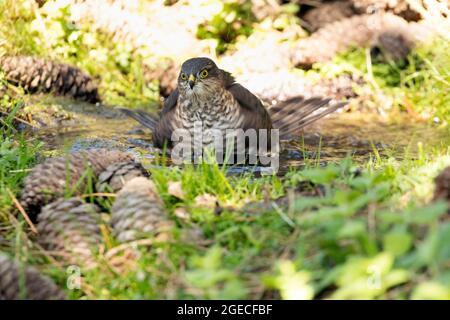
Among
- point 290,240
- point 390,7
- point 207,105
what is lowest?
point 290,240

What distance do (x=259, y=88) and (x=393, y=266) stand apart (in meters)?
5.53

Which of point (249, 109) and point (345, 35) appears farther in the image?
point (345, 35)

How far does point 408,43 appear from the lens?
8008 millimetres

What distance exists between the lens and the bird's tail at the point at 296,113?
247 inches

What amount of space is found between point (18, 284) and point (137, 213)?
0.60 metres

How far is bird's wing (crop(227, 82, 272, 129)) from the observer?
5.61 m

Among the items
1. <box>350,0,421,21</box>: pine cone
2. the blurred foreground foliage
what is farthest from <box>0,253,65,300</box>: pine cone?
<box>350,0,421,21</box>: pine cone

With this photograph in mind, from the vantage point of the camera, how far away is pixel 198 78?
5480 millimetres

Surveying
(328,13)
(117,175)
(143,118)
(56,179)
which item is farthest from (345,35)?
Result: (56,179)

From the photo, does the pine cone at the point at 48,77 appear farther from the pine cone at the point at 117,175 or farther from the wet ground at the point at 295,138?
the pine cone at the point at 117,175

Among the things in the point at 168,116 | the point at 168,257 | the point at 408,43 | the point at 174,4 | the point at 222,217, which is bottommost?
the point at 168,257
